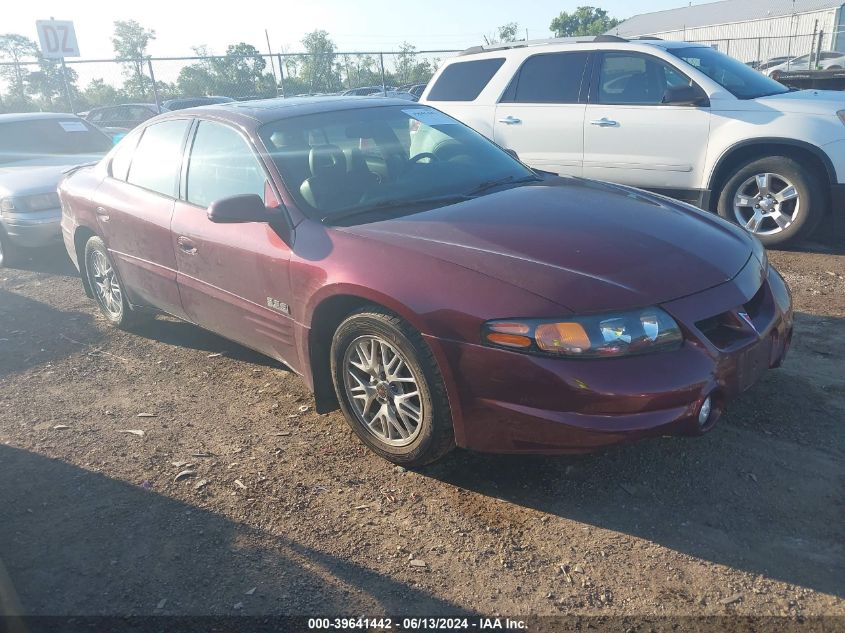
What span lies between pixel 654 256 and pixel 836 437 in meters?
1.25

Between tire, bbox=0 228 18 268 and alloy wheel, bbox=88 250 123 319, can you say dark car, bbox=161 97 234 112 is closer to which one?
tire, bbox=0 228 18 268

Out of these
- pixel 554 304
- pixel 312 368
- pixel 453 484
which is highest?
pixel 554 304

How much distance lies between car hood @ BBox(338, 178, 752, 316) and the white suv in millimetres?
2943

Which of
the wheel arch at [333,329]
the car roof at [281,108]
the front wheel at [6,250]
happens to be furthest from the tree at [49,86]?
the wheel arch at [333,329]

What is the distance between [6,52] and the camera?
114 feet

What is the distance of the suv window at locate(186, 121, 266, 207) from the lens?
388cm

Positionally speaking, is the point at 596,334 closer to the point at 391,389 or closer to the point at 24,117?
the point at 391,389

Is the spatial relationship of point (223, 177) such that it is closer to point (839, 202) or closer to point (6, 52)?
point (839, 202)

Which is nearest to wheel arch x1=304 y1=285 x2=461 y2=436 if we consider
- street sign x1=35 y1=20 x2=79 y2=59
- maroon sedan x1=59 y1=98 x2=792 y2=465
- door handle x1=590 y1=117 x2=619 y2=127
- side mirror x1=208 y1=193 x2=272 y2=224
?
maroon sedan x1=59 y1=98 x2=792 y2=465

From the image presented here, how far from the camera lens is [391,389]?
324 centimetres

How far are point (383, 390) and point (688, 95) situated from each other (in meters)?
4.66

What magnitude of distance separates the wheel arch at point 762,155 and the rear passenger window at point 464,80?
8.55 feet

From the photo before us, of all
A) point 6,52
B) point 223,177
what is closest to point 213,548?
point 223,177

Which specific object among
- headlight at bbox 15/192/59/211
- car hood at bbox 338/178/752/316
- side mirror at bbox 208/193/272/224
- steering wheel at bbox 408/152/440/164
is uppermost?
steering wheel at bbox 408/152/440/164
